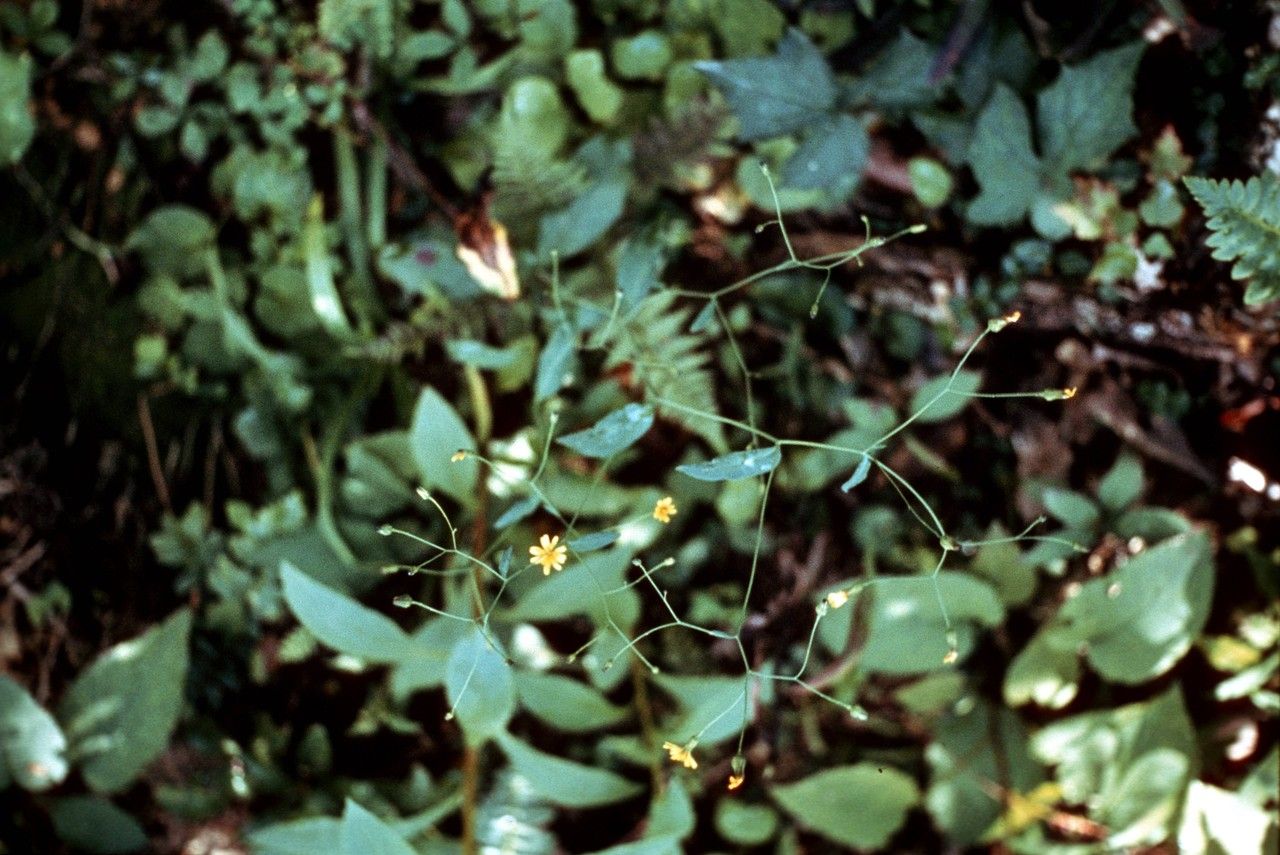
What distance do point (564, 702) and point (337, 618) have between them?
352mm

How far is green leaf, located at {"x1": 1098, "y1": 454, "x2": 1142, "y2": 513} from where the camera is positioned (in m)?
1.37

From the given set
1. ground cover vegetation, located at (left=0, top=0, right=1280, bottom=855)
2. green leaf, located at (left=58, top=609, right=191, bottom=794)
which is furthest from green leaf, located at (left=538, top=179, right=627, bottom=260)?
green leaf, located at (left=58, top=609, right=191, bottom=794)

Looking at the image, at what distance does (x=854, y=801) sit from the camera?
148 cm

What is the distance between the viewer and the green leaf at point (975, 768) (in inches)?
58.5

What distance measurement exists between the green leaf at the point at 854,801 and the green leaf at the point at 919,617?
0.58 ft

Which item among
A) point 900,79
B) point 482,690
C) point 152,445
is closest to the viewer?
point 482,690

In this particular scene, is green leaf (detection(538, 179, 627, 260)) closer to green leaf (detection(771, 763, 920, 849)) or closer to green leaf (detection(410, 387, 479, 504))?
green leaf (detection(410, 387, 479, 504))

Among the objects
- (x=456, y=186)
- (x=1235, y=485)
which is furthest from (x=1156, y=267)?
(x=456, y=186)

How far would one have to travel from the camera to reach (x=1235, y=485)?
4.47 feet

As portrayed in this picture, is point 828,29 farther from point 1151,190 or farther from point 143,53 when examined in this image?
point 143,53

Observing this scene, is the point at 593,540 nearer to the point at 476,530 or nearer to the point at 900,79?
the point at 476,530

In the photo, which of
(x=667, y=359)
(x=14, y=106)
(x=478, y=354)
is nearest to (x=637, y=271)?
(x=667, y=359)

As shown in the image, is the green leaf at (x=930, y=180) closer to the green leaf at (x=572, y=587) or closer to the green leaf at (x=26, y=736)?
the green leaf at (x=572, y=587)

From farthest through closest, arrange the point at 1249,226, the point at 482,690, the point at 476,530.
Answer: the point at 476,530 → the point at 482,690 → the point at 1249,226
